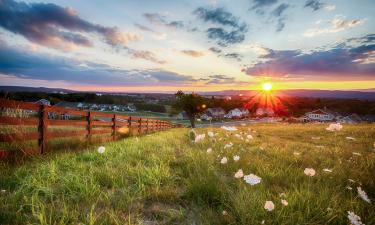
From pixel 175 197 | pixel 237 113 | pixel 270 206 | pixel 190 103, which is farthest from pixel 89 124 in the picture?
pixel 237 113

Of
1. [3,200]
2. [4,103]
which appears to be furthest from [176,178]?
[4,103]

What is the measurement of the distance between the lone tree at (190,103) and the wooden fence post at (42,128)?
211ft

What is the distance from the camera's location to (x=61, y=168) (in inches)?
187

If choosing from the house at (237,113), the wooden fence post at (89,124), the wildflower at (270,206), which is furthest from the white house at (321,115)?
the wildflower at (270,206)

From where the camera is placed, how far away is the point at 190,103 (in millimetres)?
71375

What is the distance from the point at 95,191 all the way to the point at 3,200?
3.26 feet

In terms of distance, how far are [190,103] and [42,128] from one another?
214 ft

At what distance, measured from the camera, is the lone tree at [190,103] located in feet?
234

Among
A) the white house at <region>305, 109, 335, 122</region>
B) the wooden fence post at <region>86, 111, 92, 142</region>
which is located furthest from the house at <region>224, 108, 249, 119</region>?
the wooden fence post at <region>86, 111, 92, 142</region>

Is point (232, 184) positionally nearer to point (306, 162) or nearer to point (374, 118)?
point (306, 162)

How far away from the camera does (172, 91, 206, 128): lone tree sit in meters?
71.3

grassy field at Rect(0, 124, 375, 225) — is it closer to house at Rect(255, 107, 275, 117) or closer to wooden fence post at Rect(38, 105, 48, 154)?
wooden fence post at Rect(38, 105, 48, 154)

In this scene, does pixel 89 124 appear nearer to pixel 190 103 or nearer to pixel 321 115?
pixel 190 103

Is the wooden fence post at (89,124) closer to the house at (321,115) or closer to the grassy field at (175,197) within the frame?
the grassy field at (175,197)
